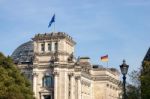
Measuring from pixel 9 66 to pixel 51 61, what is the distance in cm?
4917

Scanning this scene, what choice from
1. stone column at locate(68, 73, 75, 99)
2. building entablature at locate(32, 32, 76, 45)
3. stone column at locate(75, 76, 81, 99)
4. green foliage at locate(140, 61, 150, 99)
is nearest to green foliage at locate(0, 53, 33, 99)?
green foliage at locate(140, 61, 150, 99)

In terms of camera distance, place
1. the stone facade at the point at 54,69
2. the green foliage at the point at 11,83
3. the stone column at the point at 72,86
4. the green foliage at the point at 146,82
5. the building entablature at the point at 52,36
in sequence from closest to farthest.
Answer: the green foliage at the point at 146,82 < the green foliage at the point at 11,83 < the stone facade at the point at 54,69 < the stone column at the point at 72,86 < the building entablature at the point at 52,36

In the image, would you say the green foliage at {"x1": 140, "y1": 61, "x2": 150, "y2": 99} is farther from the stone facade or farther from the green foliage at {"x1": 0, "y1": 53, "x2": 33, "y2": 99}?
the stone facade

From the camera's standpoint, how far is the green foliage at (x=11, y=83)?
281 ft

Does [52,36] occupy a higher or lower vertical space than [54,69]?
higher

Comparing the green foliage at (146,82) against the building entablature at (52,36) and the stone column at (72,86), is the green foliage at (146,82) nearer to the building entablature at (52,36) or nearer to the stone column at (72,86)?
the stone column at (72,86)

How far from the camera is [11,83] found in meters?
90.9

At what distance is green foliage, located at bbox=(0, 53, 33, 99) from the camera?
85500 millimetres

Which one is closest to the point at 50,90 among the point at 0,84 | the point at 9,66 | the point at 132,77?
the point at 9,66

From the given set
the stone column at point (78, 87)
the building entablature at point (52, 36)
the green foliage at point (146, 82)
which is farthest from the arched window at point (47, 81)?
the green foliage at point (146, 82)

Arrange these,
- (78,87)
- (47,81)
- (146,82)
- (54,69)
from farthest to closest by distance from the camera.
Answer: (78,87) → (47,81) → (54,69) → (146,82)

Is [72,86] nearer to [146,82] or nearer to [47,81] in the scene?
[47,81]

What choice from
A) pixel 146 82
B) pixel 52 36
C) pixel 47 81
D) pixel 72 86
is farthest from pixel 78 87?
pixel 146 82

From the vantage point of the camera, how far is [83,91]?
156625 millimetres
